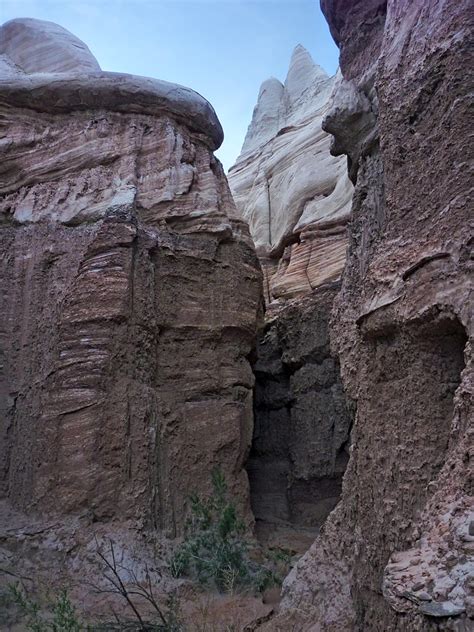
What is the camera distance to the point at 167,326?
7730mm

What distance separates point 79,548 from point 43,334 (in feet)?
7.41

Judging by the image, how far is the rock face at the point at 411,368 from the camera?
10.5 feet

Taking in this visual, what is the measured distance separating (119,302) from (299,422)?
365cm

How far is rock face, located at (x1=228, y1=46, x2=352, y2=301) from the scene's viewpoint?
13930mm

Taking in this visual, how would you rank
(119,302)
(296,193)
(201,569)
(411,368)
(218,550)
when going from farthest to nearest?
(296,193) < (119,302) < (218,550) < (201,569) < (411,368)

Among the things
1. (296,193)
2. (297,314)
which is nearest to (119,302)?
(297,314)

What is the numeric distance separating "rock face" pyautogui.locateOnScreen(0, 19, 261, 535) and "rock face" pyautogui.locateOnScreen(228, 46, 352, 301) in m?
4.97

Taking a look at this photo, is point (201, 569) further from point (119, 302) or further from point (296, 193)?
point (296, 193)

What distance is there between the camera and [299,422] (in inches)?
389

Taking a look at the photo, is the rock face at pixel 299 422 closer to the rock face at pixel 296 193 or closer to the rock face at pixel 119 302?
the rock face at pixel 119 302

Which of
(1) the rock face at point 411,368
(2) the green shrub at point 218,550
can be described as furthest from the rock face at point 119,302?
(1) the rock face at point 411,368

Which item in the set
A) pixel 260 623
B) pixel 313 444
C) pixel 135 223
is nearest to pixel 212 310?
pixel 135 223

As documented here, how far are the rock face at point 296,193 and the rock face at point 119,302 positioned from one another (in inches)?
196

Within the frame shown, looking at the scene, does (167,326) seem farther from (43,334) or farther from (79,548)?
(79,548)
